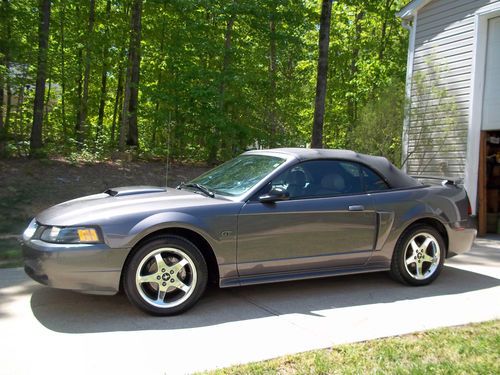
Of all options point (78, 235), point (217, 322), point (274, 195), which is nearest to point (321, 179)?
point (274, 195)

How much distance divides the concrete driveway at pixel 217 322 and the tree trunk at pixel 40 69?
312 inches

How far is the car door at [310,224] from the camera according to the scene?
180 inches

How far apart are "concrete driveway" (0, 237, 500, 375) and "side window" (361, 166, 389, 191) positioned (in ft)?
3.72

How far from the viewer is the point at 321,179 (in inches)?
202

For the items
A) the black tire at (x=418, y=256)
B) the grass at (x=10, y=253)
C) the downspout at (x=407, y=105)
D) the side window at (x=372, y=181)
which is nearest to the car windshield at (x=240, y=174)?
the side window at (x=372, y=181)

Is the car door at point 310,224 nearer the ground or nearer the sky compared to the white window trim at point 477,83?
nearer the ground

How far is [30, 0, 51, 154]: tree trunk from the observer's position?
486 inches

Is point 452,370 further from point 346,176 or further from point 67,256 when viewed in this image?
point 67,256

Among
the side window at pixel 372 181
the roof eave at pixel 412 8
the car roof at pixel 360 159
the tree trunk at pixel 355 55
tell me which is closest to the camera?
the car roof at pixel 360 159

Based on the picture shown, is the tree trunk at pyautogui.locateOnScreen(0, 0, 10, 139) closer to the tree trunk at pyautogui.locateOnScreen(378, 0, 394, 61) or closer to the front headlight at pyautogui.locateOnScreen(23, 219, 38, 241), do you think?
the front headlight at pyautogui.locateOnScreen(23, 219, 38, 241)

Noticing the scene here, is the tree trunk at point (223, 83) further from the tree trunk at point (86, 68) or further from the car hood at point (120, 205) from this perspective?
the car hood at point (120, 205)

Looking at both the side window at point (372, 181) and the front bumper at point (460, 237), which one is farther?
the front bumper at point (460, 237)

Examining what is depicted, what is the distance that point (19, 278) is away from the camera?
545 cm

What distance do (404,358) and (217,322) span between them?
158 centimetres
